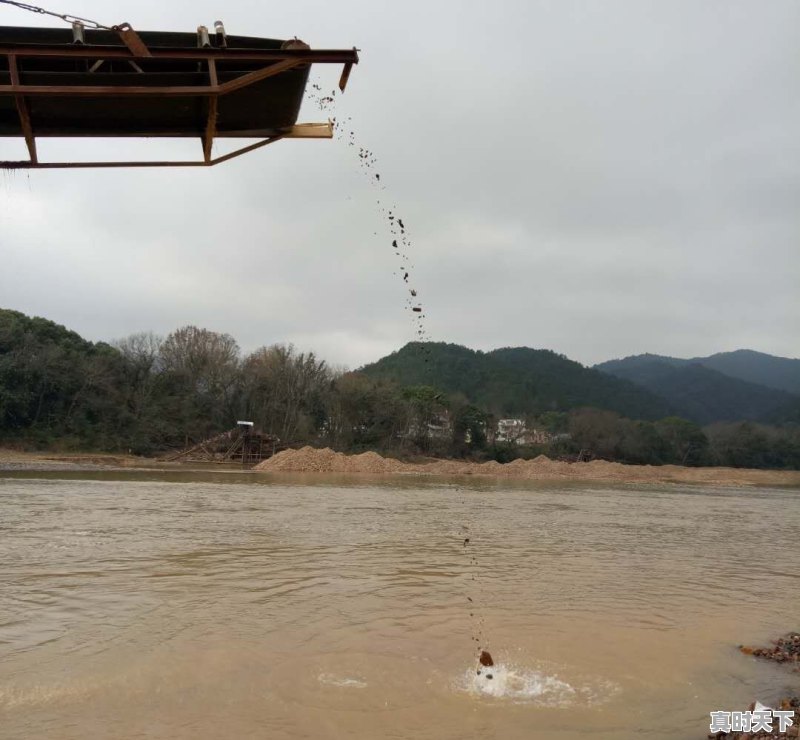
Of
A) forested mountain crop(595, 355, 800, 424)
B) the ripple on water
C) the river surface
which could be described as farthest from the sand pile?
forested mountain crop(595, 355, 800, 424)

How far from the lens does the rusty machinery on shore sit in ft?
15.3

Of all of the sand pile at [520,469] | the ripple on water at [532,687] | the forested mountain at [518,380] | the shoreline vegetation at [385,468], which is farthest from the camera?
the forested mountain at [518,380]

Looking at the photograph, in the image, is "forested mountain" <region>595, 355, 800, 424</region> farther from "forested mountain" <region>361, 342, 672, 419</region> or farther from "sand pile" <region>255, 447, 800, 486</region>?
"sand pile" <region>255, 447, 800, 486</region>

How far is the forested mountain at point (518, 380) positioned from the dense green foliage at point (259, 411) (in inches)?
256

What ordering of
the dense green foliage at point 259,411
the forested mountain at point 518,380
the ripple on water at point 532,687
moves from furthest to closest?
the forested mountain at point 518,380, the dense green foliage at point 259,411, the ripple on water at point 532,687

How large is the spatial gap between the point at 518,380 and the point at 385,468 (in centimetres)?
8285

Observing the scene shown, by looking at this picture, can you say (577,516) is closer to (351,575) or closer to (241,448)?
(351,575)

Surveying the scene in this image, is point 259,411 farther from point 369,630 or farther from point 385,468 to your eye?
point 369,630

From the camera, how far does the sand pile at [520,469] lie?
46344 millimetres

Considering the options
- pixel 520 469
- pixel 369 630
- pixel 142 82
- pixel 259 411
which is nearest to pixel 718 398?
pixel 520 469

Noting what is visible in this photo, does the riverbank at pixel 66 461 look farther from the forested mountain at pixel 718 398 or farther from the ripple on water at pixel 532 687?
the forested mountain at pixel 718 398

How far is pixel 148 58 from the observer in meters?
4.69

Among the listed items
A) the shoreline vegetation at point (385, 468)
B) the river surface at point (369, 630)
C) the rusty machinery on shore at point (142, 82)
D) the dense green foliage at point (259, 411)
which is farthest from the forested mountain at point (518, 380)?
the rusty machinery on shore at point (142, 82)

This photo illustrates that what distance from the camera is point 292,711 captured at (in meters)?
4.79
